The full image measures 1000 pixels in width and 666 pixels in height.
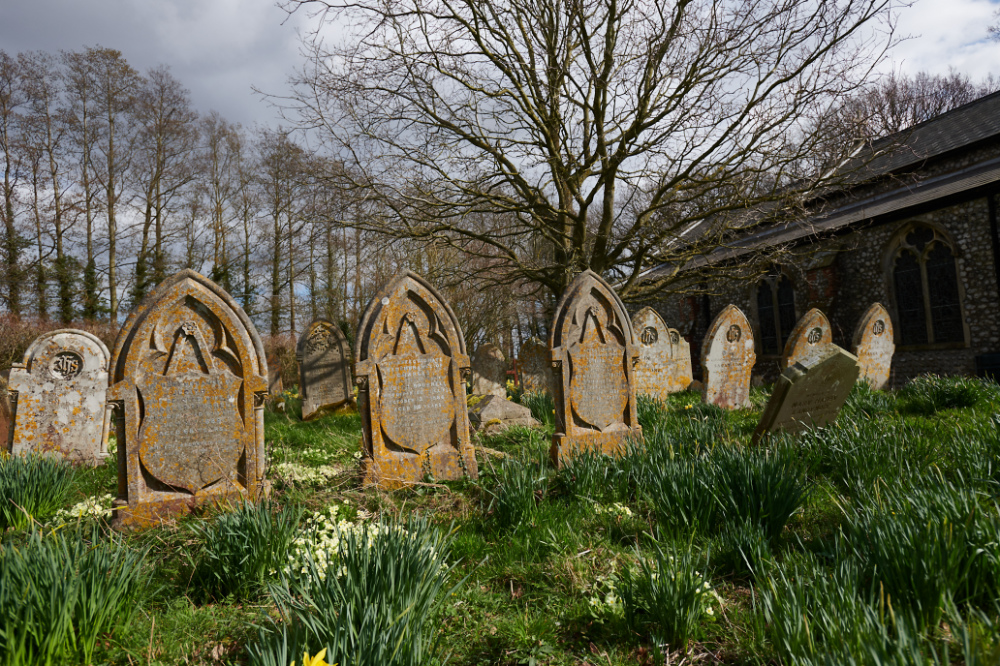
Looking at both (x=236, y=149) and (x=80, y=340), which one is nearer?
(x=80, y=340)

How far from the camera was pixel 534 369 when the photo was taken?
430 inches

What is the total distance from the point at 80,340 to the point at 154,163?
41.8 feet

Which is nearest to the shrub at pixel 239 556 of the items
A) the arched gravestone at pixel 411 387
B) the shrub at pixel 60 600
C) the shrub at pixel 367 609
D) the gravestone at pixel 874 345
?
the shrub at pixel 60 600

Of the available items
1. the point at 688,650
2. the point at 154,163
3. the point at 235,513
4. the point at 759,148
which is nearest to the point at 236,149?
the point at 154,163

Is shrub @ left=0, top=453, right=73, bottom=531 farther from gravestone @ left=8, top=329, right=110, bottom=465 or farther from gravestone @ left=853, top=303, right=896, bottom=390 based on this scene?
gravestone @ left=853, top=303, right=896, bottom=390

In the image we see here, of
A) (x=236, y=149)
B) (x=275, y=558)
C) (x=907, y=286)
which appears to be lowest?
(x=275, y=558)

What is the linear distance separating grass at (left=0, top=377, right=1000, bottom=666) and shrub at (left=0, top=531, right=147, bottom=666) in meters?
0.01

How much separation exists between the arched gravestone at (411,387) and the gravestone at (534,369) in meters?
5.77

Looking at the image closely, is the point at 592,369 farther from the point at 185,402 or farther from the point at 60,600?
the point at 60,600

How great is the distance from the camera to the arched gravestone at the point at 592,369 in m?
5.38

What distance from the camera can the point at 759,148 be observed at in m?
7.70

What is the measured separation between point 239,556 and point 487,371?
8.23 meters

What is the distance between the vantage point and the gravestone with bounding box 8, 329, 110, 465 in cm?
629

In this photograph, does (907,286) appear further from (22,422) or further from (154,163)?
(154,163)
